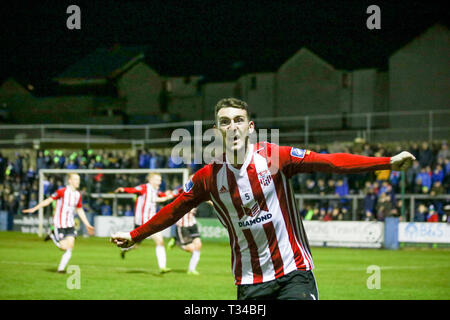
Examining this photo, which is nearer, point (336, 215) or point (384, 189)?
point (384, 189)

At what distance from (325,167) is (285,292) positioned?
1.02 meters

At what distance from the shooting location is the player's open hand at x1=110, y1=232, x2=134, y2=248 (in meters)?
5.41

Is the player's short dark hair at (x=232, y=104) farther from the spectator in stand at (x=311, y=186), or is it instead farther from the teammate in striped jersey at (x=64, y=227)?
the spectator in stand at (x=311, y=186)

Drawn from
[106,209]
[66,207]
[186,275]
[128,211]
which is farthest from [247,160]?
[106,209]

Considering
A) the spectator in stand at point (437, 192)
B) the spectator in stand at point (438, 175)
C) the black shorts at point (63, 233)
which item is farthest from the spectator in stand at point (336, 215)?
the black shorts at point (63, 233)

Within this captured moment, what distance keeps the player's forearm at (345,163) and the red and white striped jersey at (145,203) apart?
40.1ft

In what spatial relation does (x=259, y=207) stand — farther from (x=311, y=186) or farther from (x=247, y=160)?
(x=311, y=186)

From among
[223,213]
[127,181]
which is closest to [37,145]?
[127,181]

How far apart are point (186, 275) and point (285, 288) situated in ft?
33.9

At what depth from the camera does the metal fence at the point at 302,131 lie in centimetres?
3459

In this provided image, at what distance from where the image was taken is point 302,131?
4944 cm

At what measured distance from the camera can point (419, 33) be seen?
136 feet

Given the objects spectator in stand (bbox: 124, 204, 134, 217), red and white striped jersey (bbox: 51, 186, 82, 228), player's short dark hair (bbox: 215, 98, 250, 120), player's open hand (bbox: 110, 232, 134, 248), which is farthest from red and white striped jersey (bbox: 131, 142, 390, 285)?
spectator in stand (bbox: 124, 204, 134, 217)

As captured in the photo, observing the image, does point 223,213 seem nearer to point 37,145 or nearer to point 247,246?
point 247,246
